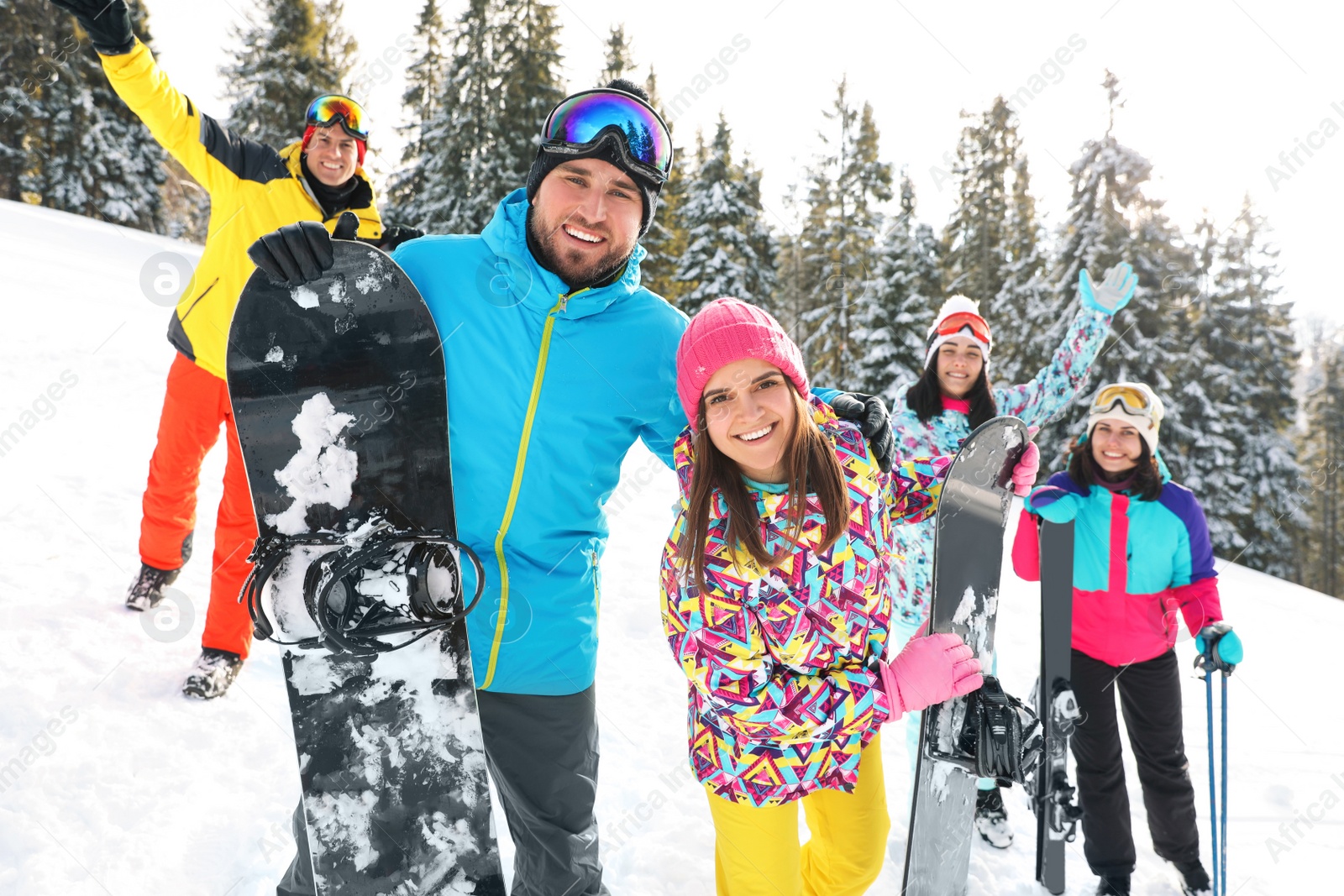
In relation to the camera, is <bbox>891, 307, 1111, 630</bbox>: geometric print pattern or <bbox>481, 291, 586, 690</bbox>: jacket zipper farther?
<bbox>891, 307, 1111, 630</bbox>: geometric print pattern

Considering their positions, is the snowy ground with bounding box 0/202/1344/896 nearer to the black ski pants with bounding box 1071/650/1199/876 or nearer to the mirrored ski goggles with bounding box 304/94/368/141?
the black ski pants with bounding box 1071/650/1199/876

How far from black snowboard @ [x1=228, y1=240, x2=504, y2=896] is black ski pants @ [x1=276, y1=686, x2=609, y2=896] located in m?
0.08

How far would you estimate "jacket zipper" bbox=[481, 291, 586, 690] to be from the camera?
184 cm

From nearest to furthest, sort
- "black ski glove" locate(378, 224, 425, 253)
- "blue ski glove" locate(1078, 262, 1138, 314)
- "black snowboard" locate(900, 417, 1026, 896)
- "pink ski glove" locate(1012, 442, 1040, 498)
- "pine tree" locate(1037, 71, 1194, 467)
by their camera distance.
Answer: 1. "black snowboard" locate(900, 417, 1026, 896)
2. "pink ski glove" locate(1012, 442, 1040, 498)
3. "black ski glove" locate(378, 224, 425, 253)
4. "blue ski glove" locate(1078, 262, 1138, 314)
5. "pine tree" locate(1037, 71, 1194, 467)

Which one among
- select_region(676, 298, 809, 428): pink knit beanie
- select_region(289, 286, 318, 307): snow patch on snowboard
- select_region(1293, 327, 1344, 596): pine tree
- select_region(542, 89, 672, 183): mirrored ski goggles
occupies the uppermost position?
select_region(542, 89, 672, 183): mirrored ski goggles

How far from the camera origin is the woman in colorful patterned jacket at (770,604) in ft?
5.97

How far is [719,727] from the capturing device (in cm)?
191

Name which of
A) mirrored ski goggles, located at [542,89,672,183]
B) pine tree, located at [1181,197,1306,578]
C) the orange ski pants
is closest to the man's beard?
mirrored ski goggles, located at [542,89,672,183]

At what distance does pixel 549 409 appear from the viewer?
72.7 inches

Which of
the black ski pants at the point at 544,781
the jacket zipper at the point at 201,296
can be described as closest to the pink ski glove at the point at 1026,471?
the black ski pants at the point at 544,781

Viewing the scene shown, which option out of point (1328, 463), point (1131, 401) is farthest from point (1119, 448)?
point (1328, 463)

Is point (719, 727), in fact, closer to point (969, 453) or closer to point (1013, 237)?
point (969, 453)

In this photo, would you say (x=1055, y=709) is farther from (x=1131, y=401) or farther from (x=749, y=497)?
(x=749, y=497)

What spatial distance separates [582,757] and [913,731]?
1.67m
